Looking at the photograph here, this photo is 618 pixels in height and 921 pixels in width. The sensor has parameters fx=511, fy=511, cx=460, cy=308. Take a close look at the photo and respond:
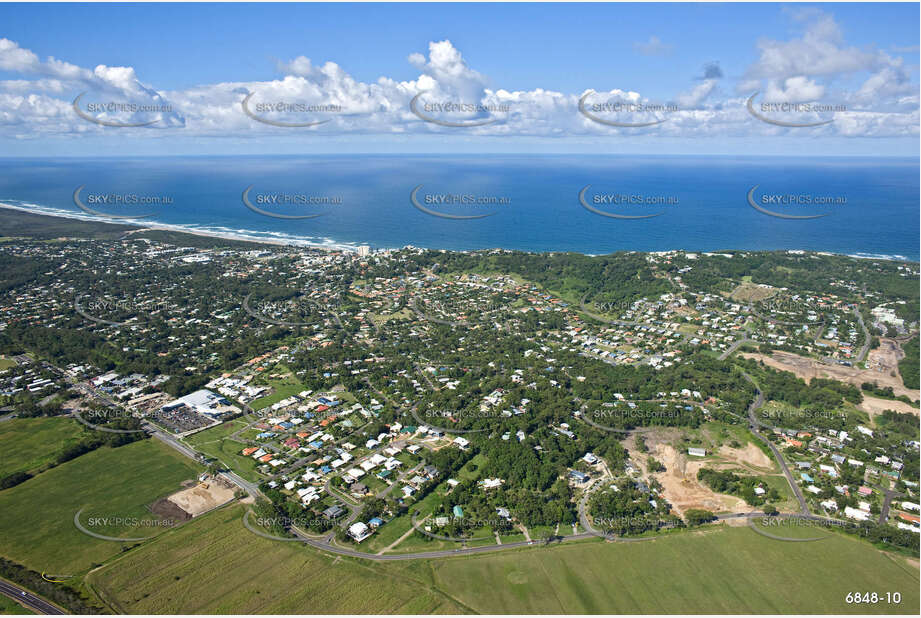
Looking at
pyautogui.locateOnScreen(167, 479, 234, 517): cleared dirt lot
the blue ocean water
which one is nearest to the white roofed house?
pyautogui.locateOnScreen(167, 479, 234, 517): cleared dirt lot

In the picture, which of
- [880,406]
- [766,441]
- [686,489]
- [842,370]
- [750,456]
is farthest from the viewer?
[842,370]

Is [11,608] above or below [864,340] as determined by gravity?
below

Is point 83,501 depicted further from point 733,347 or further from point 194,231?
point 194,231

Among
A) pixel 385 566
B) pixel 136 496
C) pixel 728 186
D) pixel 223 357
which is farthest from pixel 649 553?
pixel 728 186

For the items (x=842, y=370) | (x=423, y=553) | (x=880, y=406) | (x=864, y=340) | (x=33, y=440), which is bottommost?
(x=33, y=440)

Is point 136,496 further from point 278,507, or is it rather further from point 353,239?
point 353,239

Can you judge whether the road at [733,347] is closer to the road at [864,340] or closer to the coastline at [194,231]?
the road at [864,340]

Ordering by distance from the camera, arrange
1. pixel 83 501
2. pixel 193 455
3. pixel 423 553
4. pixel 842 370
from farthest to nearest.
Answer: pixel 842 370, pixel 193 455, pixel 83 501, pixel 423 553

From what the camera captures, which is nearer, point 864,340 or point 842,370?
point 842,370

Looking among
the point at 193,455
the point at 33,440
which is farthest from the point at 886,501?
the point at 33,440
